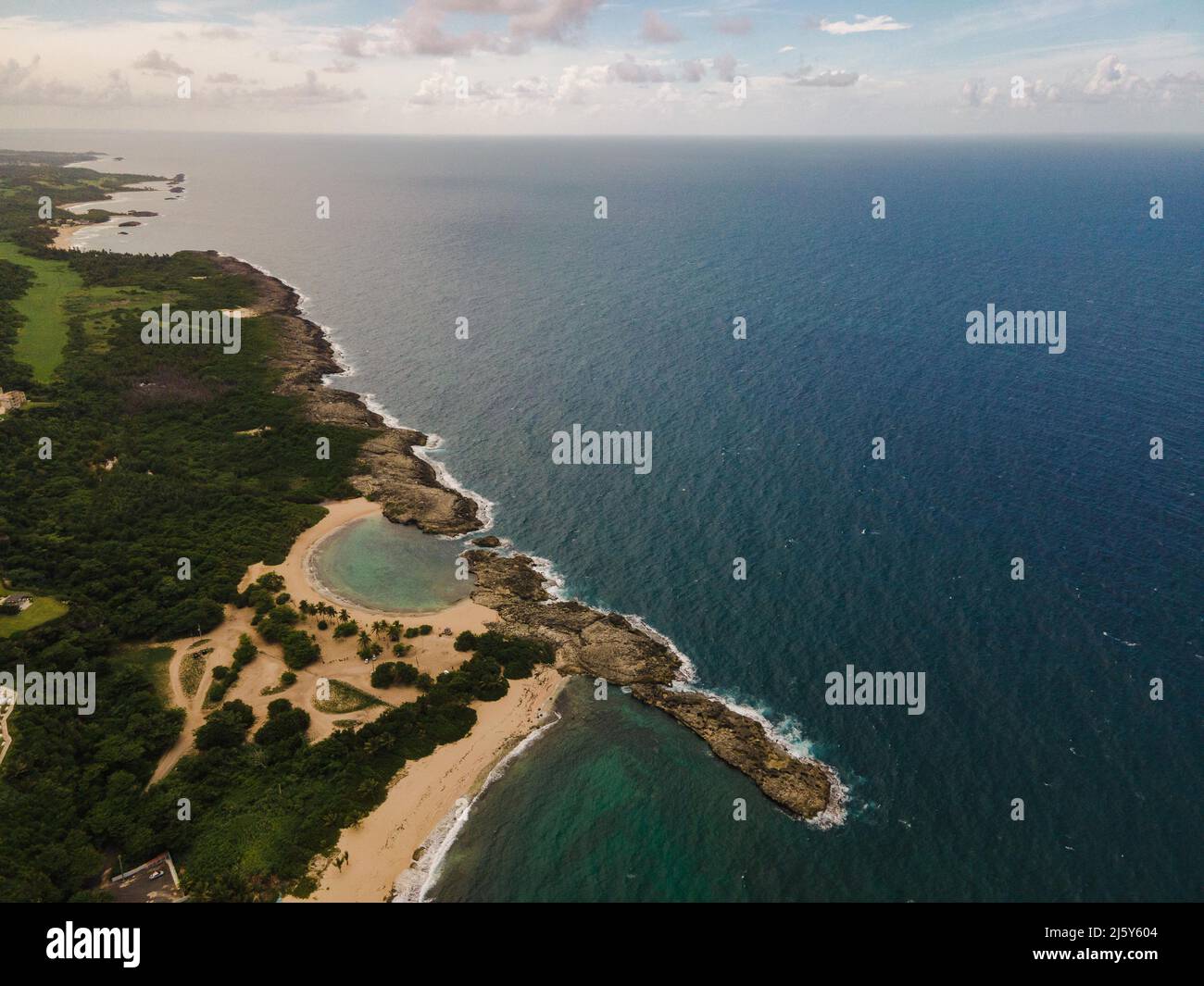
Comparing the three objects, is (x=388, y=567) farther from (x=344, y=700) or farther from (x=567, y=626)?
(x=567, y=626)

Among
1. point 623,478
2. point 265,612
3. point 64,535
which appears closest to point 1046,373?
point 623,478

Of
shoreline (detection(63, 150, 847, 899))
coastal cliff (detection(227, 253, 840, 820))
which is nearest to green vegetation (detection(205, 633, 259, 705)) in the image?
shoreline (detection(63, 150, 847, 899))

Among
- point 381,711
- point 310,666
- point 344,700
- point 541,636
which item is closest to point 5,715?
point 310,666

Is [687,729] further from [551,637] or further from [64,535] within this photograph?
[64,535]

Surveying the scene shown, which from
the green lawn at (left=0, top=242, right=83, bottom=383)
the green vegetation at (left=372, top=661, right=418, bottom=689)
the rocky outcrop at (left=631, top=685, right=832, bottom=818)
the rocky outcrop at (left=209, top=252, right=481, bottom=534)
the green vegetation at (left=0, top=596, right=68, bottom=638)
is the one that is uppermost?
the green lawn at (left=0, top=242, right=83, bottom=383)

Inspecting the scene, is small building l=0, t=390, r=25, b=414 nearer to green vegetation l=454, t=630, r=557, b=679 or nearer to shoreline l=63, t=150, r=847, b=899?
shoreline l=63, t=150, r=847, b=899

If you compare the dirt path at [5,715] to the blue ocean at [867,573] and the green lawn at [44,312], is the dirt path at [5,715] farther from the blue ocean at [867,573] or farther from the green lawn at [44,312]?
the green lawn at [44,312]

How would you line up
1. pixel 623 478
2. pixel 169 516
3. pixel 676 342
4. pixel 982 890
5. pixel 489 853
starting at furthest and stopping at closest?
pixel 676 342
pixel 623 478
pixel 169 516
pixel 489 853
pixel 982 890
